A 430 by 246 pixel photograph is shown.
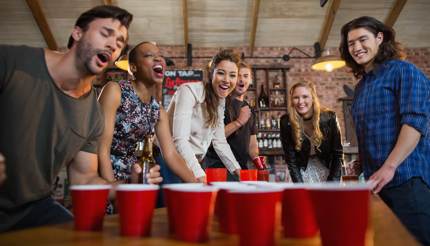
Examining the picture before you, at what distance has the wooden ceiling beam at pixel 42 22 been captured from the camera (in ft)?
20.6

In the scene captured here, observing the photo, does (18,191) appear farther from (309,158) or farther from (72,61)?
(309,158)

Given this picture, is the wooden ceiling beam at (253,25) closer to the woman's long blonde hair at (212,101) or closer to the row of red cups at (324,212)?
the woman's long blonde hair at (212,101)

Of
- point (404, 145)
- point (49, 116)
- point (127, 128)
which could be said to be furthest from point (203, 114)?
point (404, 145)

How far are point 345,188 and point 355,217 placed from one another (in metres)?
0.05

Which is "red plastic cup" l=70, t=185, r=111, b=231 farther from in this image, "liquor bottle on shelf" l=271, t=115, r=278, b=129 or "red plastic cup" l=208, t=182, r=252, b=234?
"liquor bottle on shelf" l=271, t=115, r=278, b=129

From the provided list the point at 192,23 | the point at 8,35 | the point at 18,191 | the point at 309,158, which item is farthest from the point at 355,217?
the point at 8,35

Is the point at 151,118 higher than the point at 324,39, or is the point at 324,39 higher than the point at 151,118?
the point at 324,39

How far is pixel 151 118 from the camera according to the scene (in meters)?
1.91

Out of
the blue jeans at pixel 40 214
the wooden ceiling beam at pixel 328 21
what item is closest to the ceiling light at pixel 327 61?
the wooden ceiling beam at pixel 328 21

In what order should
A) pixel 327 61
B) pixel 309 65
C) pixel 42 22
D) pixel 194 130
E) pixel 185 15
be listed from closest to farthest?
pixel 194 130 < pixel 327 61 < pixel 42 22 < pixel 185 15 < pixel 309 65

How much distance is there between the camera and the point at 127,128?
184 cm

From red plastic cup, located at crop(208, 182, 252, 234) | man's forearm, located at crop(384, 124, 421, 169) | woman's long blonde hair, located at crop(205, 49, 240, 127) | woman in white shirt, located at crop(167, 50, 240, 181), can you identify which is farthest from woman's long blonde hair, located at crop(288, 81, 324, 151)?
red plastic cup, located at crop(208, 182, 252, 234)

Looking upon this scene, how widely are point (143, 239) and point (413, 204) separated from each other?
4.14 ft

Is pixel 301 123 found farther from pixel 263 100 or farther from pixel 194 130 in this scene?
pixel 263 100
